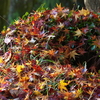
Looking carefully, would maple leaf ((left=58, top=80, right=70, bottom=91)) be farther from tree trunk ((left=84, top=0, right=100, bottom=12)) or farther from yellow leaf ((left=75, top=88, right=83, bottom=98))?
tree trunk ((left=84, top=0, right=100, bottom=12))

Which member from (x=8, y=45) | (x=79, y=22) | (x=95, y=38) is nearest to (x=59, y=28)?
(x=79, y=22)

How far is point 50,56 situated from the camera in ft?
5.79

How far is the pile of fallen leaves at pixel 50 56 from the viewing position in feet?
4.54

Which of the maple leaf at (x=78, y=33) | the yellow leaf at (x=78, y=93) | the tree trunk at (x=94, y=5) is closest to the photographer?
the yellow leaf at (x=78, y=93)

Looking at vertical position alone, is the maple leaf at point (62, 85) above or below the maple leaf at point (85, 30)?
below

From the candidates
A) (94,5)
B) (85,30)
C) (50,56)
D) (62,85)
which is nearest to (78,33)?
(85,30)

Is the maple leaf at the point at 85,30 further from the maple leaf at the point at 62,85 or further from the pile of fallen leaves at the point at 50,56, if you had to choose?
the maple leaf at the point at 62,85

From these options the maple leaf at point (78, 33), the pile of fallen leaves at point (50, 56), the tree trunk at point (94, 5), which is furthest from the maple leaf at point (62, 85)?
the tree trunk at point (94, 5)

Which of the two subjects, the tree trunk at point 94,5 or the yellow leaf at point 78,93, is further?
the tree trunk at point 94,5

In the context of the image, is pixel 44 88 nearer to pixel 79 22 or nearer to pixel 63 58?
pixel 63 58

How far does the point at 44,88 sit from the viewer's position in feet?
4.58

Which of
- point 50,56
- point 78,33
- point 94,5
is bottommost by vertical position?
point 50,56

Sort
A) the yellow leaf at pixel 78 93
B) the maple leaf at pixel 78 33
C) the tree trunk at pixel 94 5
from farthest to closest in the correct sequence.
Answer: the tree trunk at pixel 94 5
the maple leaf at pixel 78 33
the yellow leaf at pixel 78 93

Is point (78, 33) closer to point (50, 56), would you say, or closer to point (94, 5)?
point (50, 56)
